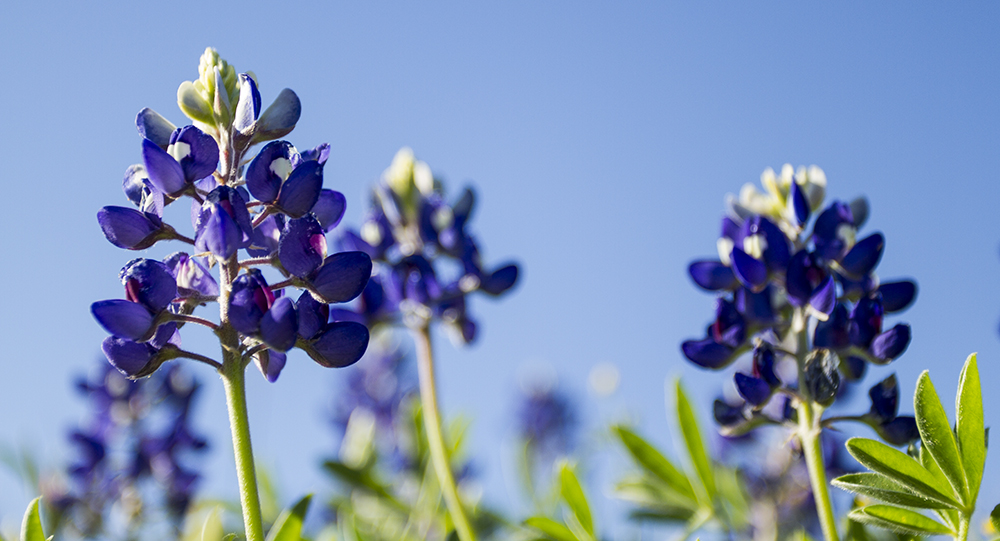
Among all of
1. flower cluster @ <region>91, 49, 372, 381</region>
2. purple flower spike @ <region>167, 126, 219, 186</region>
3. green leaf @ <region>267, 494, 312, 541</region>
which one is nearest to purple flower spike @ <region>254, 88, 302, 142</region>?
flower cluster @ <region>91, 49, 372, 381</region>

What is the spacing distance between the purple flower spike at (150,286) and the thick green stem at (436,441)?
3.38 feet

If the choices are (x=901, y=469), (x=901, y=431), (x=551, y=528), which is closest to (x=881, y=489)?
(x=901, y=469)

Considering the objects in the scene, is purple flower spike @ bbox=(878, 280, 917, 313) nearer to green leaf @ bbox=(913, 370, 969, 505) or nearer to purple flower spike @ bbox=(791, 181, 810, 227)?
purple flower spike @ bbox=(791, 181, 810, 227)

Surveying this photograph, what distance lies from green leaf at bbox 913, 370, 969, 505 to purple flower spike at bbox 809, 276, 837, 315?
483mm

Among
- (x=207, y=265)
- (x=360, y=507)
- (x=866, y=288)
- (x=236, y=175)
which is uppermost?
(x=236, y=175)

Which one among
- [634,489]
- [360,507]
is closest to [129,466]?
[360,507]

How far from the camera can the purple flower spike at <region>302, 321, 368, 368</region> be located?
161 centimetres

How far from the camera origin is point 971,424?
1458 millimetres

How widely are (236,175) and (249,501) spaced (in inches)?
25.2

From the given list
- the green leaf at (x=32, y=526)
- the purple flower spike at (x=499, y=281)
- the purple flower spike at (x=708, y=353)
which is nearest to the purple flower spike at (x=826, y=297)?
the purple flower spike at (x=708, y=353)

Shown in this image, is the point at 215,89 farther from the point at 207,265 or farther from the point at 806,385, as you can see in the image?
the point at 806,385

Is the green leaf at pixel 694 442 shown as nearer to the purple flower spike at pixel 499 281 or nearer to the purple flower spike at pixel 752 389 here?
the purple flower spike at pixel 752 389

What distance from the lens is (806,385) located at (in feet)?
6.17

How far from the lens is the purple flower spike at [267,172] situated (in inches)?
63.9
